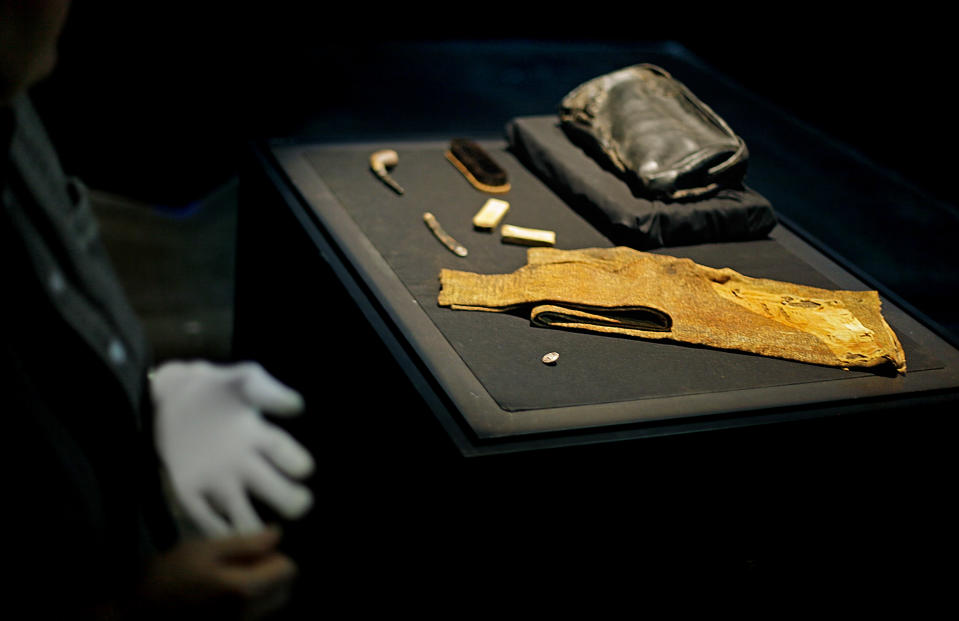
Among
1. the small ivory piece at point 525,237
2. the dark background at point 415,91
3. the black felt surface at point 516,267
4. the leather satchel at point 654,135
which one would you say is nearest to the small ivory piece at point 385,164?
the black felt surface at point 516,267

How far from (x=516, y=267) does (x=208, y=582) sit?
4.22 ft

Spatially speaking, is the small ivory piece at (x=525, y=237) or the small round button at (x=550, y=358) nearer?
the small round button at (x=550, y=358)

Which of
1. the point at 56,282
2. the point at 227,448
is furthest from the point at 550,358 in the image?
the point at 56,282

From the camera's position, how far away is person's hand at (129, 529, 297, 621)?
976mm

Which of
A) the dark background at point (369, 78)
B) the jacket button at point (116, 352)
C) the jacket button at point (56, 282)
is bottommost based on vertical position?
the dark background at point (369, 78)

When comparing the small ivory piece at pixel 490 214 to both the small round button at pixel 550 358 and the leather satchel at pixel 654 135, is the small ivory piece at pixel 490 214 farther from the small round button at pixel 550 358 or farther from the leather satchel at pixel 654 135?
the small round button at pixel 550 358

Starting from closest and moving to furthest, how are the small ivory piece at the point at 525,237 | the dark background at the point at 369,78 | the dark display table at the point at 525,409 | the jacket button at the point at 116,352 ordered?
the jacket button at the point at 116,352 < the dark display table at the point at 525,409 < the small ivory piece at the point at 525,237 < the dark background at the point at 369,78

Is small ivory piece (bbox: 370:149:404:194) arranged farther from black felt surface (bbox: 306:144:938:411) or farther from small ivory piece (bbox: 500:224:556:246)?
small ivory piece (bbox: 500:224:556:246)

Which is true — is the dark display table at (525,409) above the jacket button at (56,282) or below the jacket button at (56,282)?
below

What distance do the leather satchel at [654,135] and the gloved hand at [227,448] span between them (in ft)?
4.79

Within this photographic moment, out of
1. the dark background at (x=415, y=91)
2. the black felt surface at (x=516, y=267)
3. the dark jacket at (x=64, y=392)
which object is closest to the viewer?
the dark jacket at (x=64, y=392)

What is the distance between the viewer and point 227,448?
44.5 inches

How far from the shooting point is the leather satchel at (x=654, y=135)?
237cm

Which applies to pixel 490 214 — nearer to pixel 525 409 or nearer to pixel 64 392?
pixel 525 409
